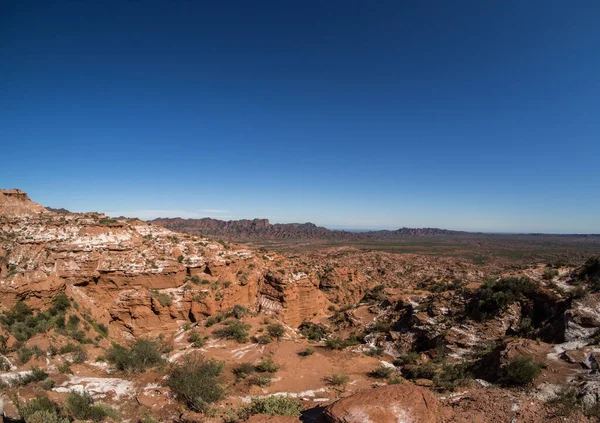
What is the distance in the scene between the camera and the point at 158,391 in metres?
9.93

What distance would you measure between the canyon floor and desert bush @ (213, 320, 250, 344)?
0.08 meters

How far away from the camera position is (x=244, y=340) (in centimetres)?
1697

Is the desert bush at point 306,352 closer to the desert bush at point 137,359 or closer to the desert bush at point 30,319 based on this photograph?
the desert bush at point 137,359

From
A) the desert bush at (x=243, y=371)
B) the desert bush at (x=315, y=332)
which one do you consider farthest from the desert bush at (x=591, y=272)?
the desert bush at (x=243, y=371)

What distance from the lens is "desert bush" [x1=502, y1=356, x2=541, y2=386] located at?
29.1 ft

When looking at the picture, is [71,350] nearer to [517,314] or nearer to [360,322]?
[360,322]

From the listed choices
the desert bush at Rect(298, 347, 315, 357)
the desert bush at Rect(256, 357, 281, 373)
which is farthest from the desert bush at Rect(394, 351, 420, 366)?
the desert bush at Rect(256, 357, 281, 373)

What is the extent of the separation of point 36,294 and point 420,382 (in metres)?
20.3

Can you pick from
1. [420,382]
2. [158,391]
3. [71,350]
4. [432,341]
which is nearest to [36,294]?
[71,350]

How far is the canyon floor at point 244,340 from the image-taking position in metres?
7.68

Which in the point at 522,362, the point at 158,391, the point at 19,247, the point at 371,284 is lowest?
the point at 371,284

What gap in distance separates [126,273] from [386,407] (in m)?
20.4

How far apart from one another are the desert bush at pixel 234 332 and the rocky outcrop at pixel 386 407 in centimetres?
1229

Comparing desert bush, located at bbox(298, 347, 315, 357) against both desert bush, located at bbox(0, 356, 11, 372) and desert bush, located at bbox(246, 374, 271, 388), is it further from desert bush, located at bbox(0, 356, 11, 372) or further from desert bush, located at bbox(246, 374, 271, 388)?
desert bush, located at bbox(0, 356, 11, 372)
